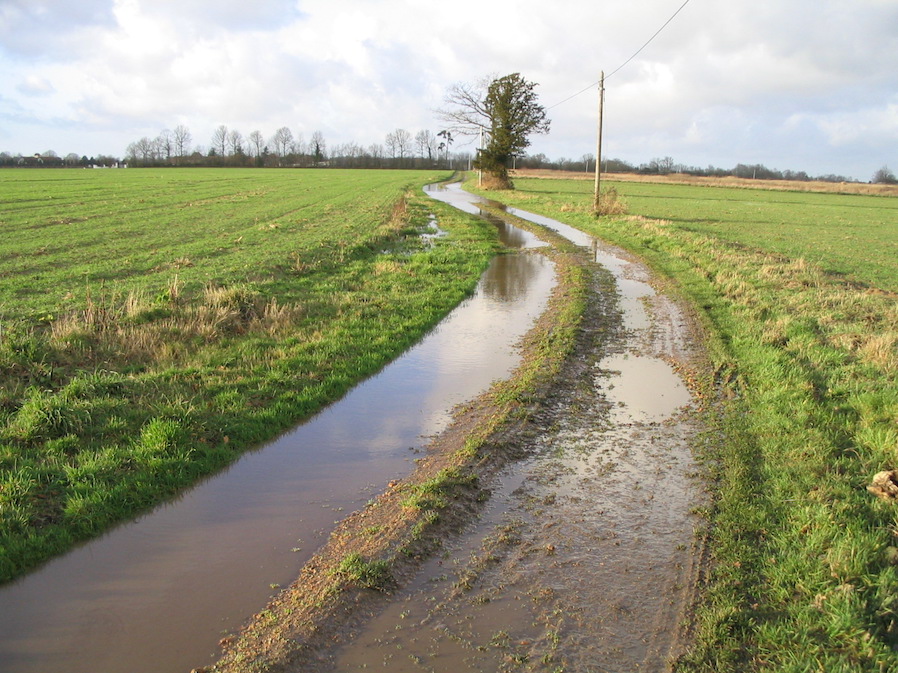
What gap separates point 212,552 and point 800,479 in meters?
5.18

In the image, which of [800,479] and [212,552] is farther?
[800,479]

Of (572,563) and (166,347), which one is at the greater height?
(166,347)

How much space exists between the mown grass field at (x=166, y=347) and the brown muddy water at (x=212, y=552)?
331 millimetres

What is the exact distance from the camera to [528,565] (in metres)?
4.57

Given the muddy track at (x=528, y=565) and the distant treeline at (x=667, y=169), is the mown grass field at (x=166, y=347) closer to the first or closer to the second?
the muddy track at (x=528, y=565)

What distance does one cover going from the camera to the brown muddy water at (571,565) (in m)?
3.75

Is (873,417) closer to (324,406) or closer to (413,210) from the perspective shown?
(324,406)

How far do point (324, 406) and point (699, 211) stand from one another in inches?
1554

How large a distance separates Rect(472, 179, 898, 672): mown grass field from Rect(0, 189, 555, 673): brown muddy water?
3.03 meters

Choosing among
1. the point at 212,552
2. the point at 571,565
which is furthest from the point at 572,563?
the point at 212,552

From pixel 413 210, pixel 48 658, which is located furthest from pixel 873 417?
pixel 413 210

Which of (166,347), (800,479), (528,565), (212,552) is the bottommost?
(212,552)

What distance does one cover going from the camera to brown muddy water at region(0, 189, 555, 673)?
387cm

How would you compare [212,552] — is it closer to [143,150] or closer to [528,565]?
[528,565]
